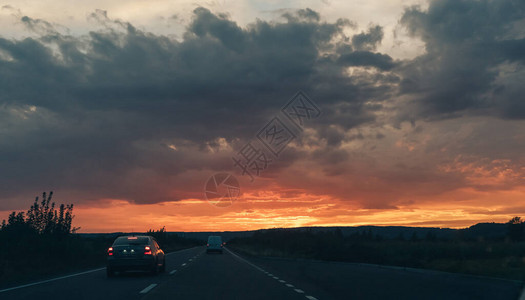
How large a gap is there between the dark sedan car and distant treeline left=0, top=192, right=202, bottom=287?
441 cm

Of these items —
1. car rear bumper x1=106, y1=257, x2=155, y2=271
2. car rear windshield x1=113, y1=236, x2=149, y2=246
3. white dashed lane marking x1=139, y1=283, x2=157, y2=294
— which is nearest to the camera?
white dashed lane marking x1=139, y1=283, x2=157, y2=294

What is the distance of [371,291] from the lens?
52.7ft

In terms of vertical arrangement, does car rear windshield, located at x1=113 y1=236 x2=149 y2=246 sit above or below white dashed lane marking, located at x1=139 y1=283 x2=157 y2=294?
above

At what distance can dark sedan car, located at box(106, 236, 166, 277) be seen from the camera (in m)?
21.6

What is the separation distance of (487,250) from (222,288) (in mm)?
40983

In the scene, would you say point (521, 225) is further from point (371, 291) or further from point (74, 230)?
point (371, 291)

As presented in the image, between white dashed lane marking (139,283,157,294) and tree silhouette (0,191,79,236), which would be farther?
tree silhouette (0,191,79,236)

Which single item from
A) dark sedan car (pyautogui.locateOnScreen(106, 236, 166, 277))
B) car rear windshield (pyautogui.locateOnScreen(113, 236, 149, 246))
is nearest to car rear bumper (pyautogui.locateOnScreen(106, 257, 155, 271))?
dark sedan car (pyautogui.locateOnScreen(106, 236, 166, 277))

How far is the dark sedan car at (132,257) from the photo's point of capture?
21641 millimetres

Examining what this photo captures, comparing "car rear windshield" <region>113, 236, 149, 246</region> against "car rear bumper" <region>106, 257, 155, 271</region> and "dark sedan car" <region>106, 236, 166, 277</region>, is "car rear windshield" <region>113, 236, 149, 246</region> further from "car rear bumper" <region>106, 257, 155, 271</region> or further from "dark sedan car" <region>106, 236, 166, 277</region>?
"car rear bumper" <region>106, 257, 155, 271</region>

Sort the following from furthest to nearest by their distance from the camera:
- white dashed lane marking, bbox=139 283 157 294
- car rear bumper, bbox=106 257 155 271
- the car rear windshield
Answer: the car rear windshield
car rear bumper, bbox=106 257 155 271
white dashed lane marking, bbox=139 283 157 294

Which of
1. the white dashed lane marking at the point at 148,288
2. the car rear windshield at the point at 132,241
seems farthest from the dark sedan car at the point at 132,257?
the white dashed lane marking at the point at 148,288

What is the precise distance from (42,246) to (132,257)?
49.6 feet

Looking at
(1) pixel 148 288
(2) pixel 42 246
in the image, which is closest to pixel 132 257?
(1) pixel 148 288
